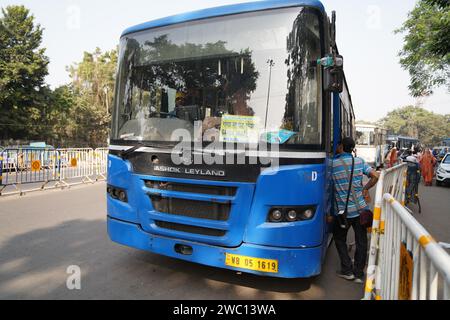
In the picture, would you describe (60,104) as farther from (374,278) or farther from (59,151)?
(374,278)

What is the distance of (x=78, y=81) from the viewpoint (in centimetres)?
4725

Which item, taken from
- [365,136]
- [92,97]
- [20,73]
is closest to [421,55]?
[365,136]

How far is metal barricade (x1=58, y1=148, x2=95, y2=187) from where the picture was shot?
38.6ft

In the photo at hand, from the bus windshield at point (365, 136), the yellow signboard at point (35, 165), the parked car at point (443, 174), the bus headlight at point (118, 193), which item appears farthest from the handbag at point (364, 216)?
the bus windshield at point (365, 136)

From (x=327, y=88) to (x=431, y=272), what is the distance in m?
1.99

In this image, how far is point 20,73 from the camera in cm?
2794

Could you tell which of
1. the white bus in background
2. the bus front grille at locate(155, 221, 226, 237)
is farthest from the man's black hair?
the white bus in background

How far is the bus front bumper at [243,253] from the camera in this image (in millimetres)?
3232

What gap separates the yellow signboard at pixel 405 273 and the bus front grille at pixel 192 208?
1584 millimetres

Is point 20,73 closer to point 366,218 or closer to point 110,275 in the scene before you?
point 110,275

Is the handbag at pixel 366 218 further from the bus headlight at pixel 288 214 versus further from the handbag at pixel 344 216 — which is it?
the bus headlight at pixel 288 214

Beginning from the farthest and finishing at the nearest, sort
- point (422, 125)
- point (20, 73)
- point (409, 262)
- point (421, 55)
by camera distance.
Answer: point (422, 125) → point (20, 73) → point (421, 55) → point (409, 262)

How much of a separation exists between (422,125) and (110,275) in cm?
11011

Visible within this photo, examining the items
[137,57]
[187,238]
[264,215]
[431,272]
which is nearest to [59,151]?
[137,57]
